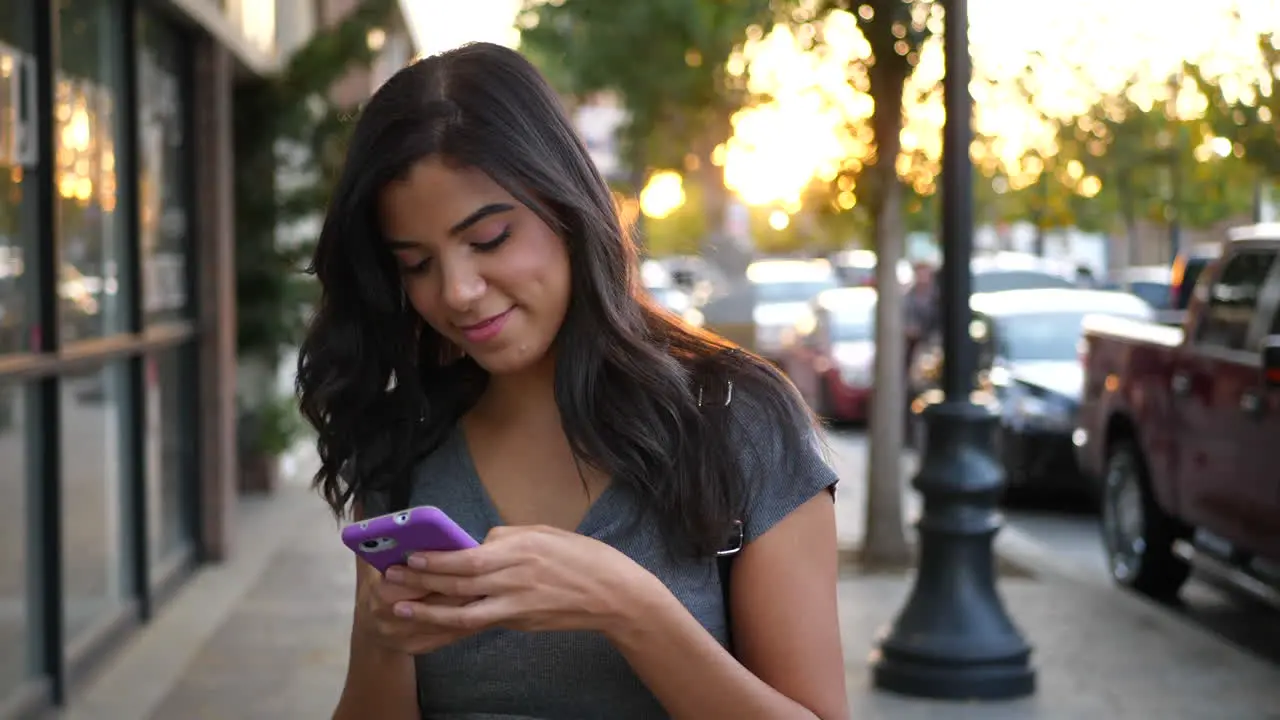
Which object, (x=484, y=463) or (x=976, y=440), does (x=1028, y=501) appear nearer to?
(x=976, y=440)

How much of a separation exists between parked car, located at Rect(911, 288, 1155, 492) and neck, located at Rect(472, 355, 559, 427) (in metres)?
10.8

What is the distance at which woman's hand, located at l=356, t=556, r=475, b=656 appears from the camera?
87.2 inches

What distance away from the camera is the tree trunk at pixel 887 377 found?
11.2 m

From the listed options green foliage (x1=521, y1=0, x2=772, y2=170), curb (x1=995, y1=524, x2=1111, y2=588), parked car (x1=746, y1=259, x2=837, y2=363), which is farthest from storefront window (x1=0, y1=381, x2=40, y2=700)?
parked car (x1=746, y1=259, x2=837, y2=363)

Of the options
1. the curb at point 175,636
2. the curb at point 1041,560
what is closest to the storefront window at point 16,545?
the curb at point 175,636

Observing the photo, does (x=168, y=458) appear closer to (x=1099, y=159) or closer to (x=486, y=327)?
(x=1099, y=159)

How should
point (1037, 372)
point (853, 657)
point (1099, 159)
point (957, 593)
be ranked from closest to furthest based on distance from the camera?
1. point (957, 593)
2. point (853, 657)
3. point (1099, 159)
4. point (1037, 372)

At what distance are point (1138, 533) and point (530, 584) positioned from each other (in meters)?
8.44

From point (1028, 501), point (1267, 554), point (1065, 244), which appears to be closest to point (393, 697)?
point (1267, 554)

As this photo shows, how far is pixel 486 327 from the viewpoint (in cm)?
251

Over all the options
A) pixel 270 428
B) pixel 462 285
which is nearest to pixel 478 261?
pixel 462 285

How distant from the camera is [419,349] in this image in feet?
9.32

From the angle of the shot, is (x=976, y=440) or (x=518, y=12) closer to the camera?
(x=976, y=440)

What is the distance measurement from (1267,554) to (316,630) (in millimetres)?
4191
